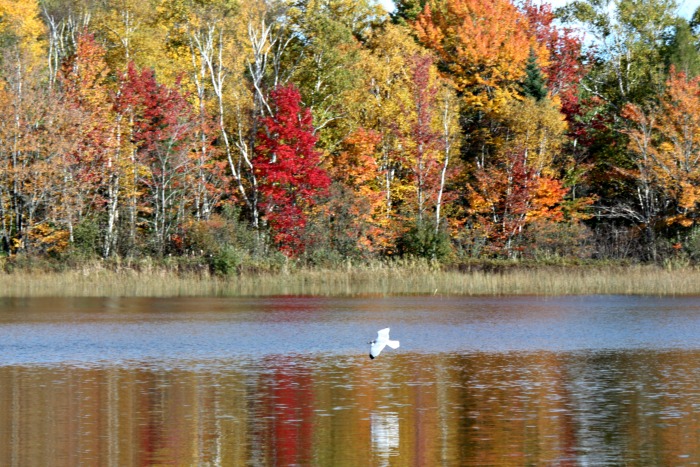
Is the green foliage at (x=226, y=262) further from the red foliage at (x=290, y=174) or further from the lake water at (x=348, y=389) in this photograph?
the lake water at (x=348, y=389)

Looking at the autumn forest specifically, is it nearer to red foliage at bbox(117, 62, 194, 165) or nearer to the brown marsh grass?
red foliage at bbox(117, 62, 194, 165)

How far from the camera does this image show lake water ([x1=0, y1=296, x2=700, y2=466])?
16.7m

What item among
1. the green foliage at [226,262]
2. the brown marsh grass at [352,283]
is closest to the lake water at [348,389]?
the brown marsh grass at [352,283]

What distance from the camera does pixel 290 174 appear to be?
60.1 meters

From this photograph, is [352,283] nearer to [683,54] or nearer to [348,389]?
[683,54]

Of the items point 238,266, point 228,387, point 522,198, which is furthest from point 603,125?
point 228,387

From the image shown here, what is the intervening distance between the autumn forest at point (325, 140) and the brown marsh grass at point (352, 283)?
110 inches

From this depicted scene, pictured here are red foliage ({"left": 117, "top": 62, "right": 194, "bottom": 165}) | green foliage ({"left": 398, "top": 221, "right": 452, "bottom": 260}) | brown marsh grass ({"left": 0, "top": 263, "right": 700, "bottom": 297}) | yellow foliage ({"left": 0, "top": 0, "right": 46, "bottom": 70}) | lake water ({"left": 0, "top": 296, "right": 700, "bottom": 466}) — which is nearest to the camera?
lake water ({"left": 0, "top": 296, "right": 700, "bottom": 466})

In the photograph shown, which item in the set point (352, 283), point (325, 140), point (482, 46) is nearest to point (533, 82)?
point (482, 46)

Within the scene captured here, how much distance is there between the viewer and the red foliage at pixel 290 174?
2324 inches

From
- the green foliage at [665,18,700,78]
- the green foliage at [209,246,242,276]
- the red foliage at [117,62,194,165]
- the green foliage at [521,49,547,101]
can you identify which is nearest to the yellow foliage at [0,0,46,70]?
the red foliage at [117,62,194,165]

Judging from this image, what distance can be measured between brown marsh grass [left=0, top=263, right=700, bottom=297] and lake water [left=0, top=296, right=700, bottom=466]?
8400 millimetres

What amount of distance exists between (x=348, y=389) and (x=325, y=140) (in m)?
43.8

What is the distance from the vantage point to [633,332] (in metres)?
34.2
